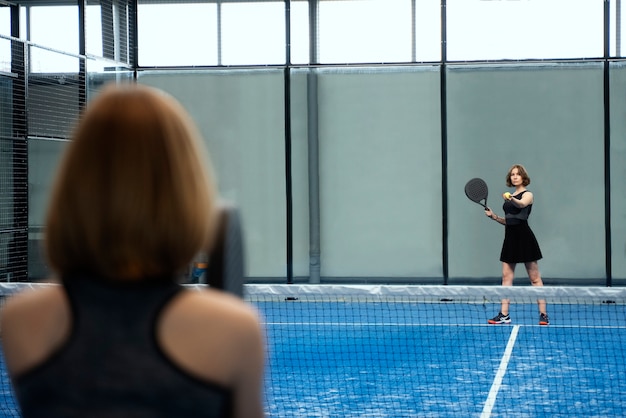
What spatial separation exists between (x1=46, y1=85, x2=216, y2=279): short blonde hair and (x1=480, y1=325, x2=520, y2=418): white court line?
188 inches

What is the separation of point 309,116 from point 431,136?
5.17 ft

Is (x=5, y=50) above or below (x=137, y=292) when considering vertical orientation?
above

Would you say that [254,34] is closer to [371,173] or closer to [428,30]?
[428,30]

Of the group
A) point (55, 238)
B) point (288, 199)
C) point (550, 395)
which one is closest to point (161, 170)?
point (55, 238)

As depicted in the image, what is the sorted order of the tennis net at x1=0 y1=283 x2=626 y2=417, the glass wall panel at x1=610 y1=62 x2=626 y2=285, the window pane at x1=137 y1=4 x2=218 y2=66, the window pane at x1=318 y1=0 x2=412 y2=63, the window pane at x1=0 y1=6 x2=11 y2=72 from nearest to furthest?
1. the tennis net at x1=0 y1=283 x2=626 y2=417
2. the window pane at x1=0 y1=6 x2=11 y2=72
3. the glass wall panel at x1=610 y1=62 x2=626 y2=285
4. the window pane at x1=318 y1=0 x2=412 y2=63
5. the window pane at x1=137 y1=4 x2=218 y2=66

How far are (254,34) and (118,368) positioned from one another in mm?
11806

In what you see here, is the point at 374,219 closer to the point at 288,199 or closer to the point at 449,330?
the point at 288,199

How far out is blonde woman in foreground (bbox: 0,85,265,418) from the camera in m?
1.12

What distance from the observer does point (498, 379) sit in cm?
678

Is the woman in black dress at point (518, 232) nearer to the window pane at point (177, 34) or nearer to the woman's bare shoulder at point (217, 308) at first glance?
the window pane at point (177, 34)

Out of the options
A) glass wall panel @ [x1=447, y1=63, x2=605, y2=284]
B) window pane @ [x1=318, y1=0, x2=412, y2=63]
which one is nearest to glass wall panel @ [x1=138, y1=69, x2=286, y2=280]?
window pane @ [x1=318, y1=0, x2=412, y2=63]

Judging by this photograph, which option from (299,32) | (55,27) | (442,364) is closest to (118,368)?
(442,364)

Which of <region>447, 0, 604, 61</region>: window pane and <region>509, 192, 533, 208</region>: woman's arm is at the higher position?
<region>447, 0, 604, 61</region>: window pane

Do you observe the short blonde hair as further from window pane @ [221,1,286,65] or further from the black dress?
window pane @ [221,1,286,65]
